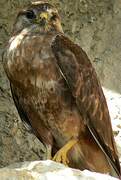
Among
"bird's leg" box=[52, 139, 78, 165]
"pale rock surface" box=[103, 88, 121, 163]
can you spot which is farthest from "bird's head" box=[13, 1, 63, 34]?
"pale rock surface" box=[103, 88, 121, 163]

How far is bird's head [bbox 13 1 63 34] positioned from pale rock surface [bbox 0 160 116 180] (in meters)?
1.35

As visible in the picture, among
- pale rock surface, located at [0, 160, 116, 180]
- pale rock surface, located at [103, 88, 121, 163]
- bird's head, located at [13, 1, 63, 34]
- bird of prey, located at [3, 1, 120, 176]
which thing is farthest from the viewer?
pale rock surface, located at [103, 88, 121, 163]

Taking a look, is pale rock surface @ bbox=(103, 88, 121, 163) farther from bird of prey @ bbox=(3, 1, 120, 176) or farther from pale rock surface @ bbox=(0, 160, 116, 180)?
pale rock surface @ bbox=(0, 160, 116, 180)

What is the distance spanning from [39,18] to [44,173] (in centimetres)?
154

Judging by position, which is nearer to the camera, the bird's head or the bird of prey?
the bird of prey

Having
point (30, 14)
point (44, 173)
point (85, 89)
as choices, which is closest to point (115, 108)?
point (85, 89)

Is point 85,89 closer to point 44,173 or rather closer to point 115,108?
point 44,173

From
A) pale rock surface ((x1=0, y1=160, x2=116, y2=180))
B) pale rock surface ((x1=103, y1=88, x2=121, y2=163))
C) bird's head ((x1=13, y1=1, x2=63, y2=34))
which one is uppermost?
bird's head ((x1=13, y1=1, x2=63, y2=34))

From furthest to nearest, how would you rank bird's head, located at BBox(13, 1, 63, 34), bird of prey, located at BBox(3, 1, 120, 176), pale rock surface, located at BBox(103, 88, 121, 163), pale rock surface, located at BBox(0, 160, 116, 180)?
pale rock surface, located at BBox(103, 88, 121, 163), bird's head, located at BBox(13, 1, 63, 34), bird of prey, located at BBox(3, 1, 120, 176), pale rock surface, located at BBox(0, 160, 116, 180)

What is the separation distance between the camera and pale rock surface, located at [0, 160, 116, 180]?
12.0 ft

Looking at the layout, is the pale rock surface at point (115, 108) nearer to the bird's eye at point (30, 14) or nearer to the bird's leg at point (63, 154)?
the bird's leg at point (63, 154)

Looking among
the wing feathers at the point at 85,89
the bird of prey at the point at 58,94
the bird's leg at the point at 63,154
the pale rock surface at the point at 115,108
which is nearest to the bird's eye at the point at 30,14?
the bird of prey at the point at 58,94

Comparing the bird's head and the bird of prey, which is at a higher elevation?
the bird's head

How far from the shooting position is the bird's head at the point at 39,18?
4.95 m
